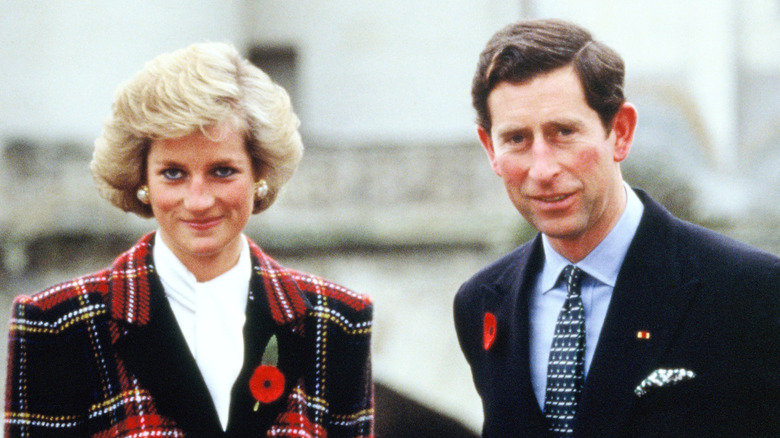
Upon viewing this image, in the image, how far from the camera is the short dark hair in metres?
2.89

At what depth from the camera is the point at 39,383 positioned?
2.89 m

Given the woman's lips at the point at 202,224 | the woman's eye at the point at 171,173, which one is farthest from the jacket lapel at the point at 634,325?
the woman's eye at the point at 171,173

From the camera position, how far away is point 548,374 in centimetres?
295

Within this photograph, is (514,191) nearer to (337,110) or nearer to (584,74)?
(584,74)

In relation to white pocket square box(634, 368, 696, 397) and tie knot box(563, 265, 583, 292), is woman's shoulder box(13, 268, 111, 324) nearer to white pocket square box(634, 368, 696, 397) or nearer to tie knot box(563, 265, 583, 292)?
tie knot box(563, 265, 583, 292)

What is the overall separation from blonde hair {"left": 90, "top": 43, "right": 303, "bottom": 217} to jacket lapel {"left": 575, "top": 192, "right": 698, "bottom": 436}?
1011 millimetres

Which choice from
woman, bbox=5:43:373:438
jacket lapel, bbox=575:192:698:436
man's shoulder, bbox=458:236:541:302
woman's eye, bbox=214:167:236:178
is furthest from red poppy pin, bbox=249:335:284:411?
jacket lapel, bbox=575:192:698:436

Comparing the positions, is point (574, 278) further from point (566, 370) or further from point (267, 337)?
point (267, 337)

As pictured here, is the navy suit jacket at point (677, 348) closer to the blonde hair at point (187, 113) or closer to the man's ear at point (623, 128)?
the man's ear at point (623, 128)

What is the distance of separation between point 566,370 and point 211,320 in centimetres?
97

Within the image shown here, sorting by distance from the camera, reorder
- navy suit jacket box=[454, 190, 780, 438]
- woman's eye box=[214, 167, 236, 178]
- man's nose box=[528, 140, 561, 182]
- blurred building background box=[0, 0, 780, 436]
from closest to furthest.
A: navy suit jacket box=[454, 190, 780, 438] → man's nose box=[528, 140, 561, 182] → woman's eye box=[214, 167, 236, 178] → blurred building background box=[0, 0, 780, 436]

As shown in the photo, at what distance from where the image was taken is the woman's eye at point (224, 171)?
297 centimetres

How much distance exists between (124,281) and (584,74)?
1360 mm

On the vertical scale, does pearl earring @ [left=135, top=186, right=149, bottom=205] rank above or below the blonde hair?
below
